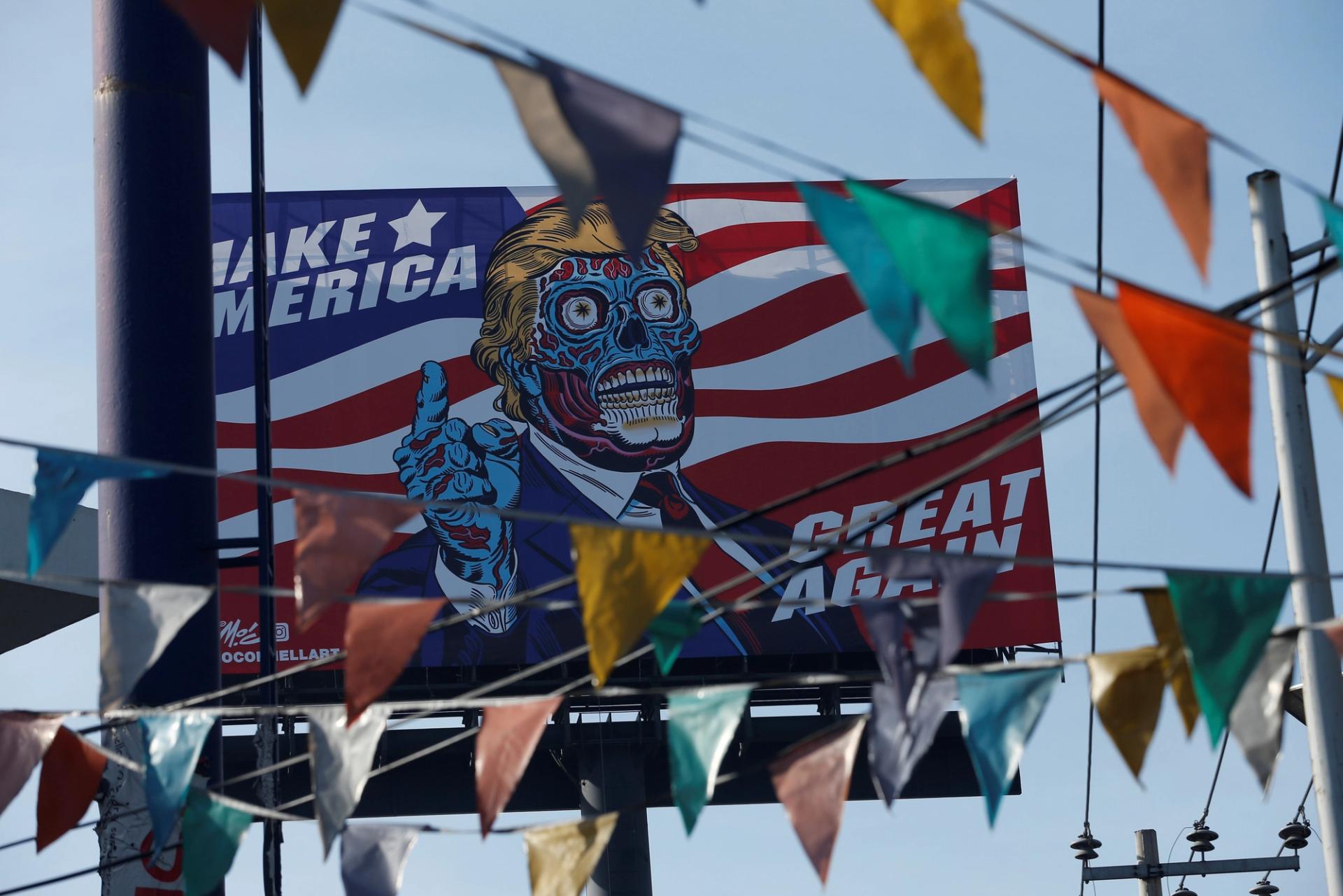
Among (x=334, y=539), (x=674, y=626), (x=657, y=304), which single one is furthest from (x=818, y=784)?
(x=657, y=304)

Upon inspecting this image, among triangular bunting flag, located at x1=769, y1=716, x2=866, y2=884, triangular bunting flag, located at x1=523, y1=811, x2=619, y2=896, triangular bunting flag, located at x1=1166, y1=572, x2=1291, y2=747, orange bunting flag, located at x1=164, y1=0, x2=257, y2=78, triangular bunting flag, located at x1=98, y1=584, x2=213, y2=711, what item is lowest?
triangular bunting flag, located at x1=523, y1=811, x2=619, y2=896

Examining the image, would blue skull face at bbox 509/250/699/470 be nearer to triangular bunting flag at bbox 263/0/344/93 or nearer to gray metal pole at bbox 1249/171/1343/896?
gray metal pole at bbox 1249/171/1343/896

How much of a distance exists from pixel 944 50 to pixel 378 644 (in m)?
2.71

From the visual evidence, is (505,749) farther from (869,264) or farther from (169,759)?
(869,264)

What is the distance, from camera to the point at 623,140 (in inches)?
175

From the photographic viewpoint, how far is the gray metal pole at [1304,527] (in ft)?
25.7

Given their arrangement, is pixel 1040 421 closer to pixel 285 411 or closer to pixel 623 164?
pixel 623 164

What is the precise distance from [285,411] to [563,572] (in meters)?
4.94

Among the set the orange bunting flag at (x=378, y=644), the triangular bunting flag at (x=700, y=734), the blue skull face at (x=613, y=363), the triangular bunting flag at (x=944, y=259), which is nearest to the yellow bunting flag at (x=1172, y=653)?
the triangular bunting flag at (x=700, y=734)

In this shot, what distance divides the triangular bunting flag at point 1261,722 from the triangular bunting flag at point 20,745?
4.50m

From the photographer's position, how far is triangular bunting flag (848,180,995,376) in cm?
422

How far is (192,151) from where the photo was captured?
8508 millimetres

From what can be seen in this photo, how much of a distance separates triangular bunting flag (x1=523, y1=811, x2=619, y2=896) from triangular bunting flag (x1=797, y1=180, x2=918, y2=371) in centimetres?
327

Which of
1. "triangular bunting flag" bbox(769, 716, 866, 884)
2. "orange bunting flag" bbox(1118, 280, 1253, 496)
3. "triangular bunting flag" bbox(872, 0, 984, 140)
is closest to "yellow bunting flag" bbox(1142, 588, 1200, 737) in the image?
"triangular bunting flag" bbox(769, 716, 866, 884)
